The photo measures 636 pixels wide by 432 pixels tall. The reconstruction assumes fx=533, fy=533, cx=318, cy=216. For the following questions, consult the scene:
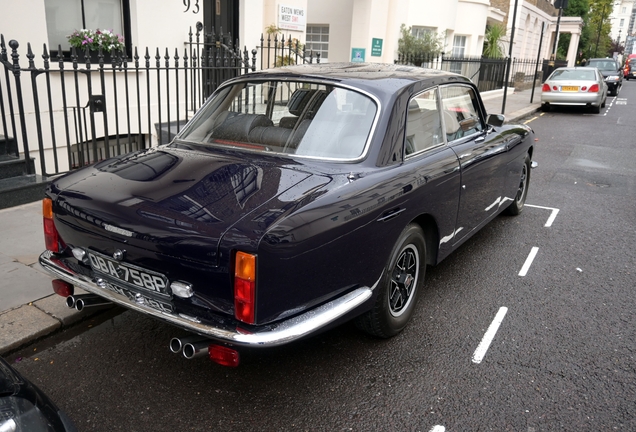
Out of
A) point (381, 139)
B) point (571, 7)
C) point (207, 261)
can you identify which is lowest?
point (207, 261)

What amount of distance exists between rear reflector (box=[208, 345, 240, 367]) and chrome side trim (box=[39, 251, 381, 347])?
87 millimetres

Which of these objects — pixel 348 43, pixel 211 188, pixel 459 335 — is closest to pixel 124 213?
pixel 211 188

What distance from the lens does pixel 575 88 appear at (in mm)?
18078

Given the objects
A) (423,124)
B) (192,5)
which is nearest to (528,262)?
(423,124)

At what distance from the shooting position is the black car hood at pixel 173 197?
257 centimetres

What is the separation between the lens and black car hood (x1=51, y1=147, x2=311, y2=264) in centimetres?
257

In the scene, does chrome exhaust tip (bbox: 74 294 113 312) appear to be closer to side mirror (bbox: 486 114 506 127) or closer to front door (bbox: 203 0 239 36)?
side mirror (bbox: 486 114 506 127)

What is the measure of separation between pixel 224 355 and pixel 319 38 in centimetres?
1929

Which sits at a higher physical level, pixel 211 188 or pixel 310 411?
pixel 211 188

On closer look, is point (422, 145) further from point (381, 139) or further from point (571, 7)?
point (571, 7)

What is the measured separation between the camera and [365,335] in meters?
3.63

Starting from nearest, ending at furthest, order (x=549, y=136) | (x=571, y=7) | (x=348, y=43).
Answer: (x=549, y=136), (x=348, y=43), (x=571, y=7)

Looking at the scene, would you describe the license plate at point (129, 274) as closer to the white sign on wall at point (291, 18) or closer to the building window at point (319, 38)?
the white sign on wall at point (291, 18)

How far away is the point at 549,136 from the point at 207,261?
497 inches
